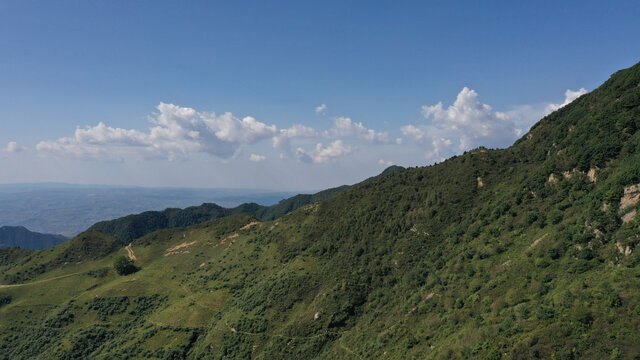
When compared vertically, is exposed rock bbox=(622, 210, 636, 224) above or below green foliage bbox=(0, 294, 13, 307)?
above

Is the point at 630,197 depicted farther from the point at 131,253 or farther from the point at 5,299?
the point at 131,253

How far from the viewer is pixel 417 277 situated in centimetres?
5628

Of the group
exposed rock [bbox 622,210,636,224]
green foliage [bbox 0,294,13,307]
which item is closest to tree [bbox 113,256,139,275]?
green foliage [bbox 0,294,13,307]

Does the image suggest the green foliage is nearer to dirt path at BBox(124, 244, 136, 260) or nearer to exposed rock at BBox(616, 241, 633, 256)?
dirt path at BBox(124, 244, 136, 260)

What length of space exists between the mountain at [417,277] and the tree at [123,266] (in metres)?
1.31

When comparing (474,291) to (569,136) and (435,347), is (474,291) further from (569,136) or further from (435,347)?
(569,136)

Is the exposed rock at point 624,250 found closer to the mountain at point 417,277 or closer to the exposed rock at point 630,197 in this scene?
the mountain at point 417,277

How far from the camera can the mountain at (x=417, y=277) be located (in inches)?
1119

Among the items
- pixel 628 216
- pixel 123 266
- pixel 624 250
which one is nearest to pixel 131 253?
pixel 123 266

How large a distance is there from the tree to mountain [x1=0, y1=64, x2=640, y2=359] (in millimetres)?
1312

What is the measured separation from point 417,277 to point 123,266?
118861 millimetres

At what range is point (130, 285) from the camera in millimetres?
97438

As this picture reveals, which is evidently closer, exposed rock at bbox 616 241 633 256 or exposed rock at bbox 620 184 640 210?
exposed rock at bbox 616 241 633 256

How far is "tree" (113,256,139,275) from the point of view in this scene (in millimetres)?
110938
